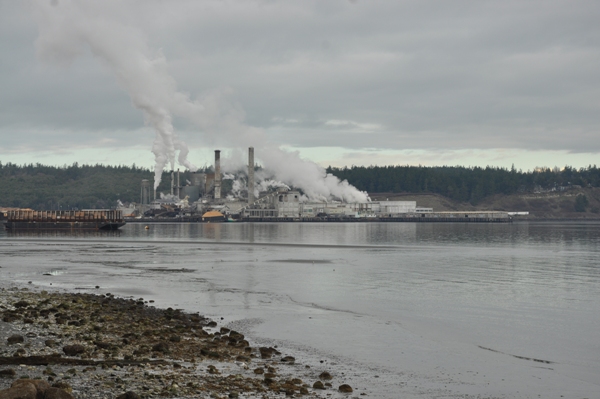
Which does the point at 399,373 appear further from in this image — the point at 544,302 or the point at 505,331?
the point at 544,302

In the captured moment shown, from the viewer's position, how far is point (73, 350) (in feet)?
84.5

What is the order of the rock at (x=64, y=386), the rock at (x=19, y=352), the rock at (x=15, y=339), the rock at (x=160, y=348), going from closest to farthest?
the rock at (x=64, y=386) < the rock at (x=19, y=352) < the rock at (x=15, y=339) < the rock at (x=160, y=348)

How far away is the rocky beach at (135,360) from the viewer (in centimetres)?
2103

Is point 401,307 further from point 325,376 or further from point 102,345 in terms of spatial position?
point 102,345

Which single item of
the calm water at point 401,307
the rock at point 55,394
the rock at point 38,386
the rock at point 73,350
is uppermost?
the rock at point 38,386

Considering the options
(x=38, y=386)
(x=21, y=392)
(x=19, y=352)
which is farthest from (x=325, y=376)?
(x=21, y=392)

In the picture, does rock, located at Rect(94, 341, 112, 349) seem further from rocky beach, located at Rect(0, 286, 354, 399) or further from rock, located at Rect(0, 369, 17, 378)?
rock, located at Rect(0, 369, 17, 378)

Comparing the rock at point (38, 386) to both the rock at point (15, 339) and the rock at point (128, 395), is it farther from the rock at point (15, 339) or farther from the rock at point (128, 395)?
the rock at point (15, 339)

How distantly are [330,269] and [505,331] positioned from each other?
121 feet

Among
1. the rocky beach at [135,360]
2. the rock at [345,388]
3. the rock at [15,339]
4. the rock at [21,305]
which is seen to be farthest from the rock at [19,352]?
the rock at [21,305]

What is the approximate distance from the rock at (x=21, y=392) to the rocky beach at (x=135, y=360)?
0.08ft

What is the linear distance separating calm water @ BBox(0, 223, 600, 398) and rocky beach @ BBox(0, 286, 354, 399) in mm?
2196

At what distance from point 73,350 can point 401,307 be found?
24.6 meters


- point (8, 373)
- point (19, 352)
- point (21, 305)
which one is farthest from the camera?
point (21, 305)
